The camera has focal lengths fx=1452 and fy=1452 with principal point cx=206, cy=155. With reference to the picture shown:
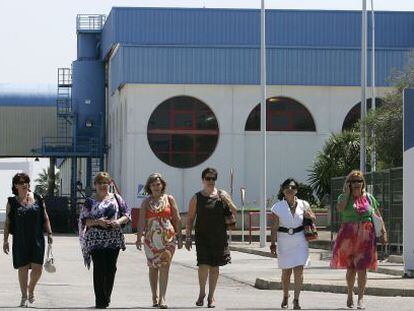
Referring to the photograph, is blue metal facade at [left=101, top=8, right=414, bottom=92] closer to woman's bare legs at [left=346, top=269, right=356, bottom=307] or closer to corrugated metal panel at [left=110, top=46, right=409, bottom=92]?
corrugated metal panel at [left=110, top=46, right=409, bottom=92]

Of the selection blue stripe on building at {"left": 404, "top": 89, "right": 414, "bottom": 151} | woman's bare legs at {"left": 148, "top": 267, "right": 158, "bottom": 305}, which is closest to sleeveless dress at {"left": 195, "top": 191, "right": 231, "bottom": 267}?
woman's bare legs at {"left": 148, "top": 267, "right": 158, "bottom": 305}

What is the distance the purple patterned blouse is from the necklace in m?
0.45

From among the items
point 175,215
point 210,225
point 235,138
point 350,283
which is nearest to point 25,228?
point 175,215

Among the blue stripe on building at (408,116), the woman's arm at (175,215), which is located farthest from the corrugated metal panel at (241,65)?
the woman's arm at (175,215)

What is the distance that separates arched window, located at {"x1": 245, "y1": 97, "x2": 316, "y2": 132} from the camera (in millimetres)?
73875

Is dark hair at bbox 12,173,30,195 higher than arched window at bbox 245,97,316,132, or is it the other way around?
arched window at bbox 245,97,316,132

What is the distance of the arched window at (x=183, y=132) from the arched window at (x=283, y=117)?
2035 mm

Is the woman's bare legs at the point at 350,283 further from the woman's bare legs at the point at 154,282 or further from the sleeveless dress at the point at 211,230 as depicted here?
the woman's bare legs at the point at 154,282

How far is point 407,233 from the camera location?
24703 mm

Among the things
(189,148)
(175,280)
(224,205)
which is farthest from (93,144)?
(224,205)

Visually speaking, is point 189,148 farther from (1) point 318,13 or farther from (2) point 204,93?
(1) point 318,13

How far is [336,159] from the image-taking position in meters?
61.5

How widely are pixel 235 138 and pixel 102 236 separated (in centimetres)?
5631

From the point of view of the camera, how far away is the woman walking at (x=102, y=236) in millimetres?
17438
